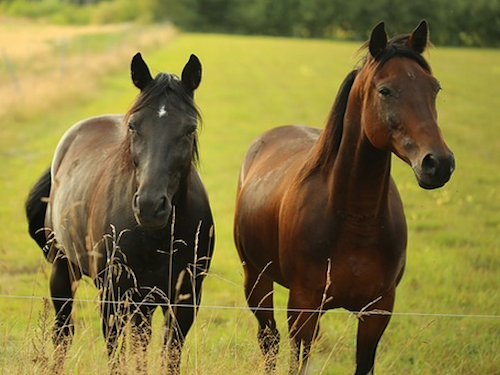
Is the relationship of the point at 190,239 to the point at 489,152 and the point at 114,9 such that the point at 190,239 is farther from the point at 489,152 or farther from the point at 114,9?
the point at 114,9

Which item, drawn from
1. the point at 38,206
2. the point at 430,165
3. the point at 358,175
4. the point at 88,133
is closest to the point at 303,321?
the point at 358,175

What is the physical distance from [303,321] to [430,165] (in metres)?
1.38

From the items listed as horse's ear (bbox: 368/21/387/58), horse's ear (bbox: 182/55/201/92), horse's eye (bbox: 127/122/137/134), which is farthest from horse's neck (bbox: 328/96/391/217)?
horse's eye (bbox: 127/122/137/134)

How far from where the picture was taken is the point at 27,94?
20.5 m

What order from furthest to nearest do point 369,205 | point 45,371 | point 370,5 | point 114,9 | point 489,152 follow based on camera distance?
point 114,9
point 370,5
point 489,152
point 369,205
point 45,371

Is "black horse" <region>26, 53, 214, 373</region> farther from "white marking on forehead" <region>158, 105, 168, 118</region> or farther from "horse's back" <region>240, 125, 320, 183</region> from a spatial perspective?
"horse's back" <region>240, 125, 320, 183</region>

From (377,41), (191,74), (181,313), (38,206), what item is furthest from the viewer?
(38,206)

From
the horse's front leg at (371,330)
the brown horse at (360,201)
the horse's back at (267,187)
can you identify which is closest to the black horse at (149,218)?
the horse's back at (267,187)

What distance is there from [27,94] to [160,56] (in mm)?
17792

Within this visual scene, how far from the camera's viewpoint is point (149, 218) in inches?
176

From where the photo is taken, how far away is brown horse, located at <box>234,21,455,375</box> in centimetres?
447

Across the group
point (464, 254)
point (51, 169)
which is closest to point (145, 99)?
point (51, 169)

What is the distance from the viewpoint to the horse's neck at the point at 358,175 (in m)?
4.81

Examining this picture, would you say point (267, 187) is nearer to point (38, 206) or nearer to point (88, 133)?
point (88, 133)
